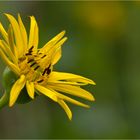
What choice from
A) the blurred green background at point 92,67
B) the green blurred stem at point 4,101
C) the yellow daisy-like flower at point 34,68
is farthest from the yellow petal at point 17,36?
the blurred green background at point 92,67

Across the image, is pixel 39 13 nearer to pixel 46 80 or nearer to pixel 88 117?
pixel 88 117

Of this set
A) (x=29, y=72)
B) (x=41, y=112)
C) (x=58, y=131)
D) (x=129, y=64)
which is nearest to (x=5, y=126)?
(x=41, y=112)

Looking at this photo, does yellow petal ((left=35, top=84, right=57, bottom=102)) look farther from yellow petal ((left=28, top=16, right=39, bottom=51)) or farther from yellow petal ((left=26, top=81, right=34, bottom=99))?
yellow petal ((left=28, top=16, right=39, bottom=51))

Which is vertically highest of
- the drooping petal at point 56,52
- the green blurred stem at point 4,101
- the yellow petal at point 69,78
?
the drooping petal at point 56,52

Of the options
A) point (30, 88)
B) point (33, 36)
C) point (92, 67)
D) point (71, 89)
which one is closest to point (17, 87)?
point (30, 88)

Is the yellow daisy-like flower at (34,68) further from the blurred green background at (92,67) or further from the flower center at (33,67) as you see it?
the blurred green background at (92,67)

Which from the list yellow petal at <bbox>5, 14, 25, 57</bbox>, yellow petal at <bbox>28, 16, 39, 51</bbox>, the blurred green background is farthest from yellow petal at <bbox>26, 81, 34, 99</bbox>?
the blurred green background
